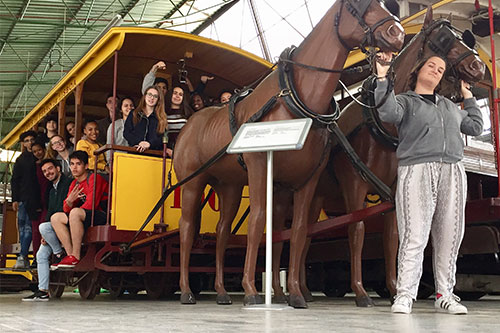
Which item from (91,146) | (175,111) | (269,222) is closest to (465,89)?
(269,222)

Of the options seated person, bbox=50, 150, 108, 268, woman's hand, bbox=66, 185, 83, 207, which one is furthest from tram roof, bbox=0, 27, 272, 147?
woman's hand, bbox=66, 185, 83, 207

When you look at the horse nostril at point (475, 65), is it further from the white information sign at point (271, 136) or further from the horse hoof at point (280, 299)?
the horse hoof at point (280, 299)

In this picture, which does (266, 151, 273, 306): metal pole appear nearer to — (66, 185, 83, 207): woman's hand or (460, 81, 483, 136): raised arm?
(460, 81, 483, 136): raised arm

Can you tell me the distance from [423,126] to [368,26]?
0.82 metres

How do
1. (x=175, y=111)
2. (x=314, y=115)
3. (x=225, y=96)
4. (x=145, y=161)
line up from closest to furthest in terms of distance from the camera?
1. (x=314, y=115)
2. (x=145, y=161)
3. (x=175, y=111)
4. (x=225, y=96)

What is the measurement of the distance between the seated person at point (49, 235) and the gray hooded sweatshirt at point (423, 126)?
3.94m

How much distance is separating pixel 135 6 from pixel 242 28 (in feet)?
11.9

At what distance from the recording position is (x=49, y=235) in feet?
21.3

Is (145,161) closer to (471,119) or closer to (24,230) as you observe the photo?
(24,230)

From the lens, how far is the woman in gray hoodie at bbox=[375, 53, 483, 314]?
403cm

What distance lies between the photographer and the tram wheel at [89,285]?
21.5 feet

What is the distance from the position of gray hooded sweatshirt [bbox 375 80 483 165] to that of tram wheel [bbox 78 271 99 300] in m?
3.75

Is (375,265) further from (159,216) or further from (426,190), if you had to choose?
(426,190)

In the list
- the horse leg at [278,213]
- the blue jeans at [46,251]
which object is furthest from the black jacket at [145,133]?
the horse leg at [278,213]
